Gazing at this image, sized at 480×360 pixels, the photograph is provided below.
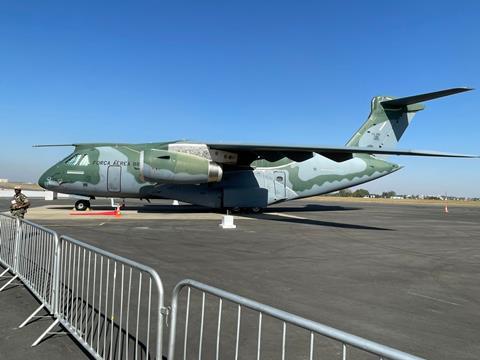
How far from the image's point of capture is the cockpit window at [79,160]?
20594 mm

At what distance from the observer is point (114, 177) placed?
2078 centimetres

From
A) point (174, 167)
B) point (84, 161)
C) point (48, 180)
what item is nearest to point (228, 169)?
point (174, 167)

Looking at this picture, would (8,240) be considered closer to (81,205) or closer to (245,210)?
(81,205)

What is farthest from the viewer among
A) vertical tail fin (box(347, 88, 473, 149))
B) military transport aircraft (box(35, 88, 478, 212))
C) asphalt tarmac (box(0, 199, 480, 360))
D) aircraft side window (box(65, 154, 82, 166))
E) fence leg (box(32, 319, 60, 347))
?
vertical tail fin (box(347, 88, 473, 149))

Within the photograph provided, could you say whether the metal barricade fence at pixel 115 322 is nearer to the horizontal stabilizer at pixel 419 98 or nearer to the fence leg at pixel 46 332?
the fence leg at pixel 46 332

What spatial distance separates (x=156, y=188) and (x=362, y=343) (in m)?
19.9

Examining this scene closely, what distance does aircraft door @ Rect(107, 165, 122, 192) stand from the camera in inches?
815

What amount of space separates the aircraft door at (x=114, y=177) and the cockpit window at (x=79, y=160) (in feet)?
4.05

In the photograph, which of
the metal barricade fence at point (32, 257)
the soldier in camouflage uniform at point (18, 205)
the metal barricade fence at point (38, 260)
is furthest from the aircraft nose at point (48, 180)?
A: the metal barricade fence at point (38, 260)

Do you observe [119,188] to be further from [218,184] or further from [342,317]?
[342,317]

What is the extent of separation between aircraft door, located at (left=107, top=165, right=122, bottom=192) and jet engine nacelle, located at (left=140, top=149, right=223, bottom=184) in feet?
7.99

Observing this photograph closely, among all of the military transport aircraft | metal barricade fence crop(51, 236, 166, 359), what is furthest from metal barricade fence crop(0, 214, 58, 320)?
the military transport aircraft

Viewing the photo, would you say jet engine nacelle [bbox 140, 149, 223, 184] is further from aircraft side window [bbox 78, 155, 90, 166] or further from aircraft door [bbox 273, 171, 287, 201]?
aircraft door [bbox 273, 171, 287, 201]

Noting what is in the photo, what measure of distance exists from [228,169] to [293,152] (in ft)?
13.5
